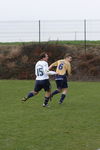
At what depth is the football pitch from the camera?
878 cm

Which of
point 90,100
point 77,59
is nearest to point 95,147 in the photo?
point 90,100

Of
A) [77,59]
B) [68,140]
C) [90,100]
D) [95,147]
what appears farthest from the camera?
[77,59]

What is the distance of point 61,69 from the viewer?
15758 mm

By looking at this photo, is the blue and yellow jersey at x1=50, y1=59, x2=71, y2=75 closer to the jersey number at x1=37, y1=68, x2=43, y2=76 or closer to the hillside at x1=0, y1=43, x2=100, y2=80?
the jersey number at x1=37, y1=68, x2=43, y2=76

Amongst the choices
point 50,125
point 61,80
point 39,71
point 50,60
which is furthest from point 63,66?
point 50,60

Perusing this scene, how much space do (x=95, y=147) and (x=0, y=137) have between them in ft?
6.70

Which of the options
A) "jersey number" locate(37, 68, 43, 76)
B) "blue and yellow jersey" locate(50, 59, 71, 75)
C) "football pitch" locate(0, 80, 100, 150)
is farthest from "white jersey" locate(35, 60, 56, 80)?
"blue and yellow jersey" locate(50, 59, 71, 75)

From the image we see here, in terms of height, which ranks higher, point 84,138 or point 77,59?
point 84,138

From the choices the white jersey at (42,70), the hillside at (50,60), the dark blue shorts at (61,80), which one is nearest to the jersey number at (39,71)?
the white jersey at (42,70)

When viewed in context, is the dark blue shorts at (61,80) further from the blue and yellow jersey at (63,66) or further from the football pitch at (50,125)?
the football pitch at (50,125)

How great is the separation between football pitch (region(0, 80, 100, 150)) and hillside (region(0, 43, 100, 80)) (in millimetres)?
17107

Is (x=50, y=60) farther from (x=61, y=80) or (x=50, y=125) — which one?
(x=50, y=125)

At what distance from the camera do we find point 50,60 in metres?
34.9

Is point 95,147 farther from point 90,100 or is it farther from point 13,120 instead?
point 90,100
